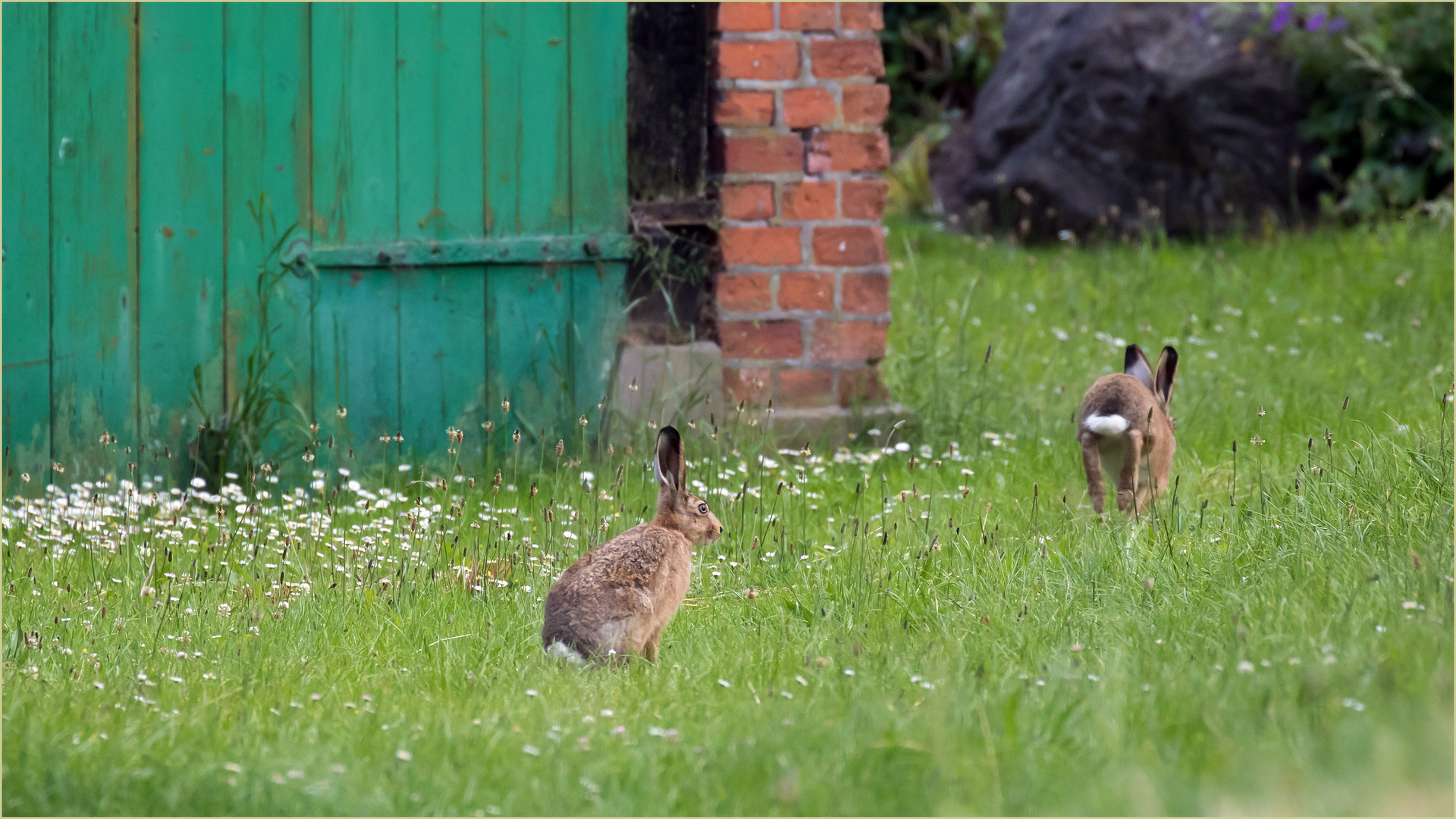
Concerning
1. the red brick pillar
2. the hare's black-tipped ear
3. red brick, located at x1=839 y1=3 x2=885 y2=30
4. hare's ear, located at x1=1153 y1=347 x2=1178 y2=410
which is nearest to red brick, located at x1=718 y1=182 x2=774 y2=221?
the red brick pillar

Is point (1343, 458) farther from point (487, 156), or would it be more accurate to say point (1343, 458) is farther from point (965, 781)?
point (487, 156)

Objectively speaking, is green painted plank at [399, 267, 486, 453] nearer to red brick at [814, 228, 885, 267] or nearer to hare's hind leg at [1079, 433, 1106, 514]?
red brick at [814, 228, 885, 267]

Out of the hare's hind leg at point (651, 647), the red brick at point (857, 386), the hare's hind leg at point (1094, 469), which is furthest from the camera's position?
the red brick at point (857, 386)

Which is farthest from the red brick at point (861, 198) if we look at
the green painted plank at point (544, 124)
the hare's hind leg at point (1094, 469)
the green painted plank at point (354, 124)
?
the green painted plank at point (354, 124)

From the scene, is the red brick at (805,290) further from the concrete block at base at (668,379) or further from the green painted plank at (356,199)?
the green painted plank at (356,199)

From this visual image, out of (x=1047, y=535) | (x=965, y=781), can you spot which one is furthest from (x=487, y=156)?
(x=965, y=781)

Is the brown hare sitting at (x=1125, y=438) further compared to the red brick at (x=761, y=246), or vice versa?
the red brick at (x=761, y=246)

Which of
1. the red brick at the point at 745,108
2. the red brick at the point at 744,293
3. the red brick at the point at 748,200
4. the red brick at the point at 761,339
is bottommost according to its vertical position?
the red brick at the point at 761,339

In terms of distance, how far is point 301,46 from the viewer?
5.05m

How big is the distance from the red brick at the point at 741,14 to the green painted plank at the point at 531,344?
107 centimetres

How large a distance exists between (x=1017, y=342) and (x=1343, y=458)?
2.92 metres

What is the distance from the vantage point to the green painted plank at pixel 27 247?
192 inches

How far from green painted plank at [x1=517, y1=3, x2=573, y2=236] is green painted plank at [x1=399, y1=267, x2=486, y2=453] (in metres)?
0.33

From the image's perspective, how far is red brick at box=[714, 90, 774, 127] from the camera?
16.8 feet
